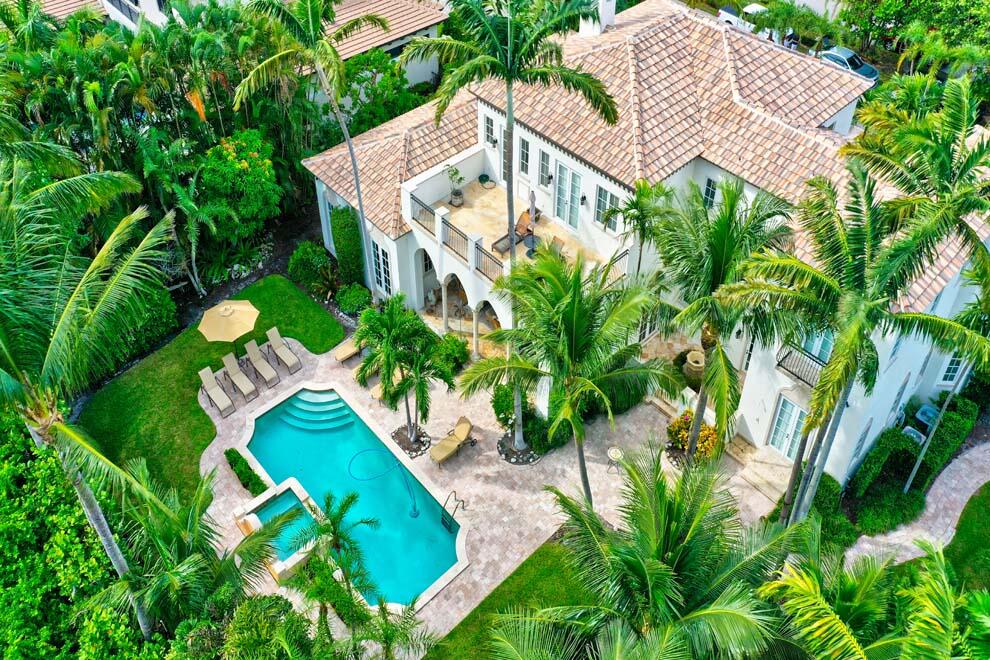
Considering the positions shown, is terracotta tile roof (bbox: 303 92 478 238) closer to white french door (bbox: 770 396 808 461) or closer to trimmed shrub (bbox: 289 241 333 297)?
trimmed shrub (bbox: 289 241 333 297)

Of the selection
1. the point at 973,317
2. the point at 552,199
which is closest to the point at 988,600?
the point at 973,317

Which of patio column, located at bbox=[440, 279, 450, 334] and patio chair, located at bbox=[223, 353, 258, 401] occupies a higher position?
patio column, located at bbox=[440, 279, 450, 334]

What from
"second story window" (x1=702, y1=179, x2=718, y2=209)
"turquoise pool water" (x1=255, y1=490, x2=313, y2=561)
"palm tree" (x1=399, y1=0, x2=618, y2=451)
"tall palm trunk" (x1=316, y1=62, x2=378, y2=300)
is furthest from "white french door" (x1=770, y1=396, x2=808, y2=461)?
"tall palm trunk" (x1=316, y1=62, x2=378, y2=300)

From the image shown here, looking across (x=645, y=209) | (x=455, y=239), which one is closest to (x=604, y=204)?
(x=645, y=209)

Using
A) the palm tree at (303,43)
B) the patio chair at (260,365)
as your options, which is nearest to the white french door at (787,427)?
the palm tree at (303,43)

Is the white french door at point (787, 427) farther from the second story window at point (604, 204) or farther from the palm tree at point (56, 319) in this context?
the palm tree at point (56, 319)

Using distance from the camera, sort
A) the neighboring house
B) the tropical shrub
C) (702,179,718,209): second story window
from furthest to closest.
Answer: the tropical shrub → (702,179,718,209): second story window → the neighboring house

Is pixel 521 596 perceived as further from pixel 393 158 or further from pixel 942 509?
pixel 393 158
